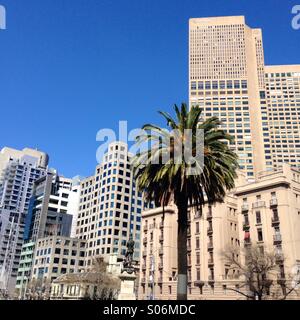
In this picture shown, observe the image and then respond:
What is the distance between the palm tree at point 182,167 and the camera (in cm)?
2645

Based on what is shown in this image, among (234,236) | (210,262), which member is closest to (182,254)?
(210,262)

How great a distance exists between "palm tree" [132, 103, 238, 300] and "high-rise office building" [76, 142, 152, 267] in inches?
3961

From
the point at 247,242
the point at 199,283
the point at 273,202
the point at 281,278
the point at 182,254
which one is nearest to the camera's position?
the point at 182,254

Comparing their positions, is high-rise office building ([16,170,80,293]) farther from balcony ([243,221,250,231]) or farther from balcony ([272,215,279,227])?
balcony ([272,215,279,227])

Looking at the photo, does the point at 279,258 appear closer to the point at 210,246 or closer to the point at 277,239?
the point at 277,239

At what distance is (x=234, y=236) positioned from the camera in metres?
74.4

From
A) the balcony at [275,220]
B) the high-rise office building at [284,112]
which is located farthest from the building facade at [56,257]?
the high-rise office building at [284,112]

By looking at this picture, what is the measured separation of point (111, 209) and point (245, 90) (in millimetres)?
86206

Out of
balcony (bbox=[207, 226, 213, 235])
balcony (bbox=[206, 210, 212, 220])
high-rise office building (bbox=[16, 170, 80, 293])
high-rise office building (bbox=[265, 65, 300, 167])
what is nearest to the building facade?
high-rise office building (bbox=[16, 170, 80, 293])

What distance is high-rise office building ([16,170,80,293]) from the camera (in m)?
145

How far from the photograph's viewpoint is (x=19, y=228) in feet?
593
